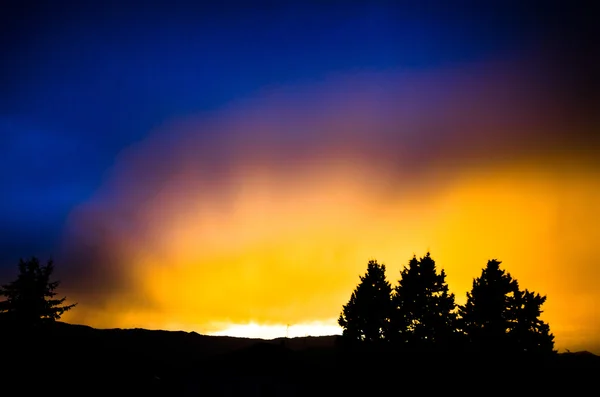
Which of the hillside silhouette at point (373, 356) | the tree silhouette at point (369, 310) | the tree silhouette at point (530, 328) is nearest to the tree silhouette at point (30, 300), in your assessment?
the hillside silhouette at point (373, 356)

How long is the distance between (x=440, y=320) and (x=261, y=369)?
79.9 feet

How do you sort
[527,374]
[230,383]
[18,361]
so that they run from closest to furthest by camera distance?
[230,383]
[527,374]
[18,361]

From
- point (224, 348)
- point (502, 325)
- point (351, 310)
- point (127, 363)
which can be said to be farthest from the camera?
point (224, 348)

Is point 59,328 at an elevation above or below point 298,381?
above

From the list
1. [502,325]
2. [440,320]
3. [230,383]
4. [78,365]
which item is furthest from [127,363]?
[502,325]

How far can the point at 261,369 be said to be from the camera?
32.8 metres

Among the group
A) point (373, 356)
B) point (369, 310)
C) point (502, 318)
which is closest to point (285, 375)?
point (373, 356)

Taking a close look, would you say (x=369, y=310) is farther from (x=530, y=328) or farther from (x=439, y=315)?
(x=530, y=328)

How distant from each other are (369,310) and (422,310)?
21.9 feet

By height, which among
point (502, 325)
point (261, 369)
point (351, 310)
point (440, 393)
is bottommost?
point (440, 393)

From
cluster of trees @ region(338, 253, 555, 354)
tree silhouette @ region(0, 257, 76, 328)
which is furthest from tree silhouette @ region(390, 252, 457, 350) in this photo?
tree silhouette @ region(0, 257, 76, 328)

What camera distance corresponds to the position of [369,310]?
48.5 meters

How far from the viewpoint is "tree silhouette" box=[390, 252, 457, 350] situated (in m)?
44.9

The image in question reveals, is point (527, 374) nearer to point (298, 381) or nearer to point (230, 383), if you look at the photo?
point (298, 381)
